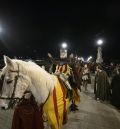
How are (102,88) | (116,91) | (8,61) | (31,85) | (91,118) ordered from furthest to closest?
1. (102,88)
2. (116,91)
3. (91,118)
4. (31,85)
5. (8,61)

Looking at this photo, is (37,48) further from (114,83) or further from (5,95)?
(5,95)

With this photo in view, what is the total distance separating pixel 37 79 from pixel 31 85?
5.2 inches

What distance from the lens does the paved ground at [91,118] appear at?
684cm

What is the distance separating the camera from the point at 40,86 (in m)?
3.61

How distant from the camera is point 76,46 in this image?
150 ft

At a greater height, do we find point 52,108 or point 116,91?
point 116,91

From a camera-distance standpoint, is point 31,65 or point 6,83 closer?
point 6,83

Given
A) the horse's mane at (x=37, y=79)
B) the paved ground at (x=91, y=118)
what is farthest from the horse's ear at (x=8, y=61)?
the paved ground at (x=91, y=118)

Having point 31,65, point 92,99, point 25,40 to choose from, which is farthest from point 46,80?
point 25,40

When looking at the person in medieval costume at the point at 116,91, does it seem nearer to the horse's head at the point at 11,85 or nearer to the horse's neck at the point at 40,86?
the horse's neck at the point at 40,86

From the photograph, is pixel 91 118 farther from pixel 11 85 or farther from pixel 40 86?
pixel 11 85

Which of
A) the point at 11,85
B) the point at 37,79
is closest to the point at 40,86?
the point at 37,79

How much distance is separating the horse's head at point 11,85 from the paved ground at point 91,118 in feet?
10.4

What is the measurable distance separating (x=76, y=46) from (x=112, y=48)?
34.7ft
